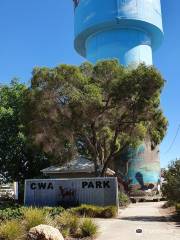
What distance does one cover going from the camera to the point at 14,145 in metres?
42.0

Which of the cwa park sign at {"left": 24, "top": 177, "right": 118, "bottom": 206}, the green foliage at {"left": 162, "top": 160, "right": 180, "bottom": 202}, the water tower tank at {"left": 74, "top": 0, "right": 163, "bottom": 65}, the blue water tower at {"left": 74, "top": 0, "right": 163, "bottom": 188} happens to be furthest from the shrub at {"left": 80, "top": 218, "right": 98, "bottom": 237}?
the water tower tank at {"left": 74, "top": 0, "right": 163, "bottom": 65}

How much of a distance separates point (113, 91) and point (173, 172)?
8.76m

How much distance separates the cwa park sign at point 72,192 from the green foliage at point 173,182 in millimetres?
4794

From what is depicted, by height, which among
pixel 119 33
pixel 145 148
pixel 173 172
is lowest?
pixel 173 172

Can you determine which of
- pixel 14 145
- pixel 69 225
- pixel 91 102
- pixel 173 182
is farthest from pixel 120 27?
pixel 69 225

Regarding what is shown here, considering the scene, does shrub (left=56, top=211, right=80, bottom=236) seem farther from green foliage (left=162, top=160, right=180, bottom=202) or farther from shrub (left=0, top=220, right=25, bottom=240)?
green foliage (left=162, top=160, right=180, bottom=202)

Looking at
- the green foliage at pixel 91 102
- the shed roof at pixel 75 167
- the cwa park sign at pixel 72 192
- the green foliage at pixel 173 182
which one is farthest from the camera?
the shed roof at pixel 75 167

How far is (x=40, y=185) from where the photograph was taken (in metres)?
28.1

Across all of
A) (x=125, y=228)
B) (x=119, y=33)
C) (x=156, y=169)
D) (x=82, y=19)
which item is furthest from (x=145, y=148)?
(x=125, y=228)

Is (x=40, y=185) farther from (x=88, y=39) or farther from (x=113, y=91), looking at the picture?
(x=88, y=39)

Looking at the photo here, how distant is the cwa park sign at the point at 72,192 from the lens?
26.6 metres

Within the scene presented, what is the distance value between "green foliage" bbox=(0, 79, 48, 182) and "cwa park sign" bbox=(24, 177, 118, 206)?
12857 millimetres

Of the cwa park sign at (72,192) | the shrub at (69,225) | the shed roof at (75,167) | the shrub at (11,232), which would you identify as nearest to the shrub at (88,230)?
the shrub at (69,225)

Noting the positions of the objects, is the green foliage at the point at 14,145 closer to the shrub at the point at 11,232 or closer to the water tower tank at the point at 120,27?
the water tower tank at the point at 120,27
